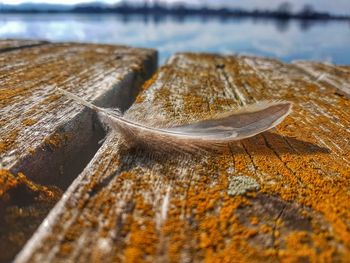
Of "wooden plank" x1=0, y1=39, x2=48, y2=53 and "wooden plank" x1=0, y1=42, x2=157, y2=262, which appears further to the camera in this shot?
"wooden plank" x1=0, y1=39, x2=48, y2=53

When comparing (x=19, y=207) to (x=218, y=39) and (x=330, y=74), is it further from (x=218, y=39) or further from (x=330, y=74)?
(x=218, y=39)

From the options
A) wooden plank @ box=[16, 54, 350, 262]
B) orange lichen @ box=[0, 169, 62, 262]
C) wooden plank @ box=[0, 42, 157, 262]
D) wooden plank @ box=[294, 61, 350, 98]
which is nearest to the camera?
wooden plank @ box=[16, 54, 350, 262]

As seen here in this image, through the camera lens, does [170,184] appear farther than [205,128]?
No

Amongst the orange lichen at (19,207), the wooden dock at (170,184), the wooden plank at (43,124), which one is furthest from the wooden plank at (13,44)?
the orange lichen at (19,207)

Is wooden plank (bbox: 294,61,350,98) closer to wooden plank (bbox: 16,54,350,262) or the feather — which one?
wooden plank (bbox: 16,54,350,262)

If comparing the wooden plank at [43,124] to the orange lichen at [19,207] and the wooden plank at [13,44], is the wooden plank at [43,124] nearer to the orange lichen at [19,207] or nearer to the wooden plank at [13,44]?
the orange lichen at [19,207]

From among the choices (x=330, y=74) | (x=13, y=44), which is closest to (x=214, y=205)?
(x=330, y=74)

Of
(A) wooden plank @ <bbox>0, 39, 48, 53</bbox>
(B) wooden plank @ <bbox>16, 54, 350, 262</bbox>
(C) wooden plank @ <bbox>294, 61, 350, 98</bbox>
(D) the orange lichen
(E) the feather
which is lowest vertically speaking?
Result: (D) the orange lichen

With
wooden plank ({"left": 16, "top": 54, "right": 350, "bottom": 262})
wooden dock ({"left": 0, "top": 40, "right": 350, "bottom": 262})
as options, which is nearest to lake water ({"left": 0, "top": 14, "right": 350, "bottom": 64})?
wooden dock ({"left": 0, "top": 40, "right": 350, "bottom": 262})
